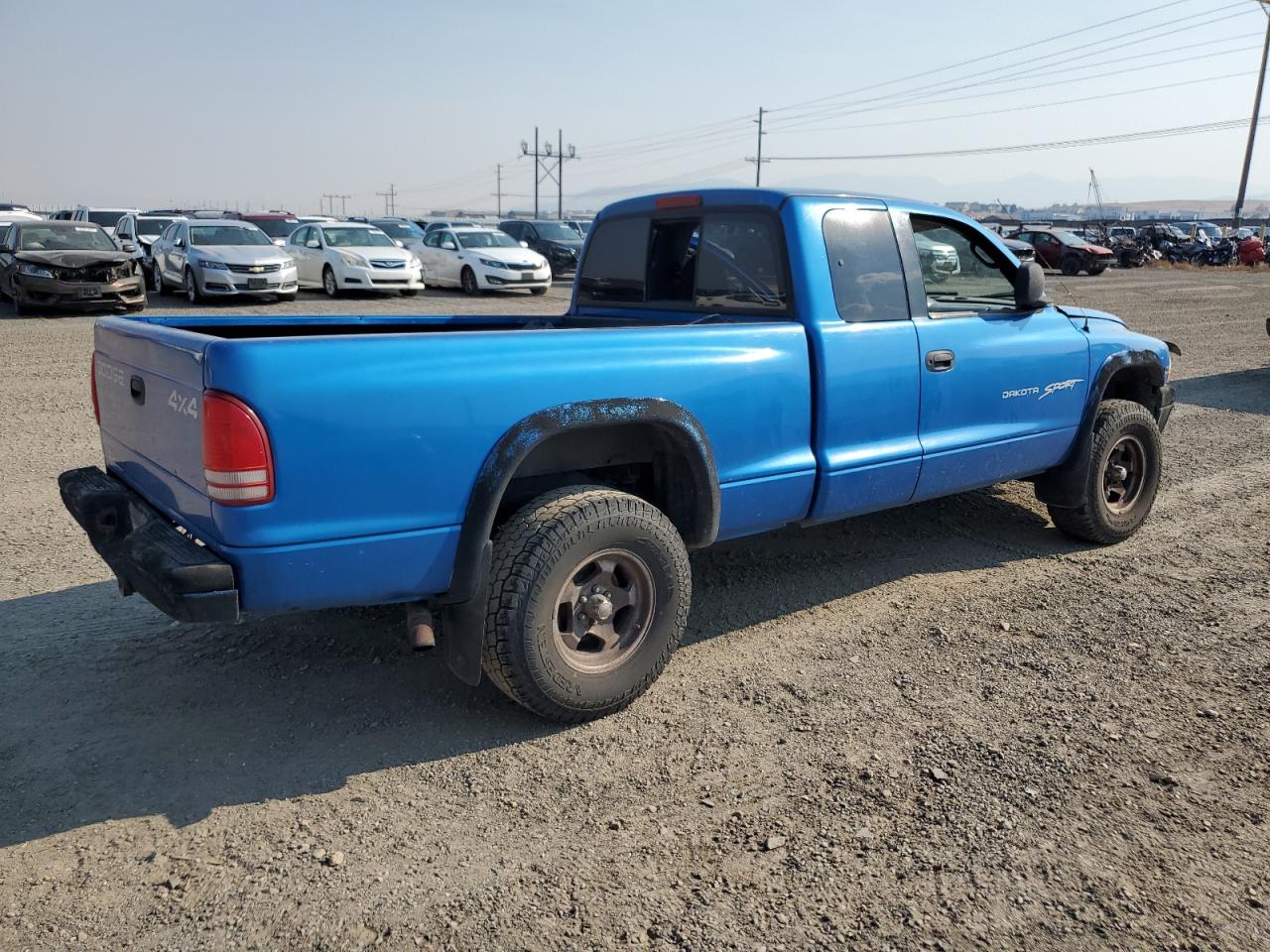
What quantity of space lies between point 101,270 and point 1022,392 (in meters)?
14.1

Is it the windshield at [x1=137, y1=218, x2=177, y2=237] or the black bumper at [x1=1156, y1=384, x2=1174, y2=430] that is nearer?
the black bumper at [x1=1156, y1=384, x2=1174, y2=430]

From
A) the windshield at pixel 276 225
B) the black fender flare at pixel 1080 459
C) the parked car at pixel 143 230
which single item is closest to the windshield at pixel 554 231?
the windshield at pixel 276 225

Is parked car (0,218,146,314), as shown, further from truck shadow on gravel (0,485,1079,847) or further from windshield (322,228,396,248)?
truck shadow on gravel (0,485,1079,847)

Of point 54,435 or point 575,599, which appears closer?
point 575,599

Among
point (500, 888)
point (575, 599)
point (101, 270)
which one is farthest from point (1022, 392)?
point (101, 270)

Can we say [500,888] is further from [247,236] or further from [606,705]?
[247,236]

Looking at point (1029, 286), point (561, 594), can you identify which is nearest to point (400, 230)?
point (1029, 286)

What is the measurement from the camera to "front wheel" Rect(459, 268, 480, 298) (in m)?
20.8

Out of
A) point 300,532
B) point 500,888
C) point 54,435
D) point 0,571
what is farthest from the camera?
point 54,435

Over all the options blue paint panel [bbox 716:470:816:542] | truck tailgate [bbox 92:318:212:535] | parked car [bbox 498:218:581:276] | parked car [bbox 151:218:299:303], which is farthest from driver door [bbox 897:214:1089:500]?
parked car [bbox 498:218:581:276]

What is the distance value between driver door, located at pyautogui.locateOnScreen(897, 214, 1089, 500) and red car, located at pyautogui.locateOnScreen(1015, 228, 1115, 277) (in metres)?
27.5

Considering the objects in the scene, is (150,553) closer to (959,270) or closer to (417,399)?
(417,399)

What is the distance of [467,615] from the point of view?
11.0 ft

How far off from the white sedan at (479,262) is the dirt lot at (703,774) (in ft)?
51.7
